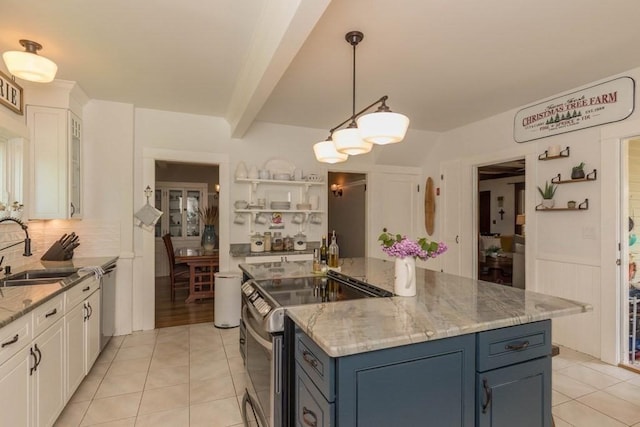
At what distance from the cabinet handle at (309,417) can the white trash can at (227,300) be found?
8.62 ft

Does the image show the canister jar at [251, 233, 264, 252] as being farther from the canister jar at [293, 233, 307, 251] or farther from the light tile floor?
the light tile floor

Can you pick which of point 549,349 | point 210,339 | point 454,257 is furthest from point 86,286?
point 454,257

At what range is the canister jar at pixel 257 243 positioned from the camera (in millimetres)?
4266

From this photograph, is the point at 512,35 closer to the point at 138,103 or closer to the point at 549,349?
the point at 549,349

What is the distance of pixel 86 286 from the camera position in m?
2.58

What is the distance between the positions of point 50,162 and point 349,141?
2.80 m

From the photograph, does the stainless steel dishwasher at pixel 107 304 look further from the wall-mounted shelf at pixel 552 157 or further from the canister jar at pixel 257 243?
the wall-mounted shelf at pixel 552 157


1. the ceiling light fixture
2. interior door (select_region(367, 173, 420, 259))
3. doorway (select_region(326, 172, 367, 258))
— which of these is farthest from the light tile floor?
doorway (select_region(326, 172, 367, 258))

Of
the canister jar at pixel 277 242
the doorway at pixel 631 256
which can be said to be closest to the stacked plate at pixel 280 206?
the canister jar at pixel 277 242

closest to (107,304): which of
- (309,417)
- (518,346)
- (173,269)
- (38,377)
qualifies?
(38,377)

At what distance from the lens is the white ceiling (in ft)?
6.60

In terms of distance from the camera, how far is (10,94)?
267 centimetres

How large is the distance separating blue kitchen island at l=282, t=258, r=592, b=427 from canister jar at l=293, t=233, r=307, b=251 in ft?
9.23

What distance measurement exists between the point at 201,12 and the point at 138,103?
211cm
